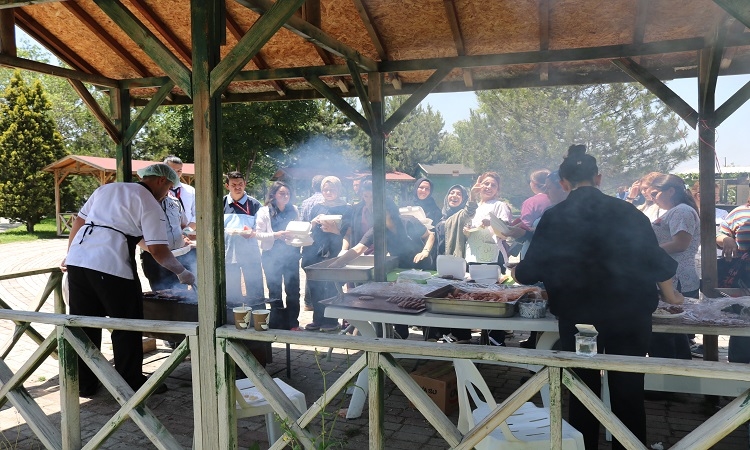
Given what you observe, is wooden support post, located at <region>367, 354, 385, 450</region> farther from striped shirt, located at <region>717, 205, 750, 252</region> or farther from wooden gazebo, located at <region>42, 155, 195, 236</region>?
wooden gazebo, located at <region>42, 155, 195, 236</region>

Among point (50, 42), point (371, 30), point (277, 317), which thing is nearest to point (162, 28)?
point (50, 42)

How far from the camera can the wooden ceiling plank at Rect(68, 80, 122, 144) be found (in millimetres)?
6473

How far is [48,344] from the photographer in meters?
3.32

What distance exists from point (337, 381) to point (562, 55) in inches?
161

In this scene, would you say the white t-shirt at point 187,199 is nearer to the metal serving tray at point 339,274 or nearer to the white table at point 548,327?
the metal serving tray at point 339,274

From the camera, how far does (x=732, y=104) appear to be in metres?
5.08

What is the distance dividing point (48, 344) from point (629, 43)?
5.26m

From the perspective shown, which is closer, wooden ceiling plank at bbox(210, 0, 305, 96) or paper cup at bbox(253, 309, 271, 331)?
wooden ceiling plank at bbox(210, 0, 305, 96)

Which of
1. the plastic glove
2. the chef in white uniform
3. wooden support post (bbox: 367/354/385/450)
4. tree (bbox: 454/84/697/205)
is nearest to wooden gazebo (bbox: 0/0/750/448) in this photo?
the chef in white uniform

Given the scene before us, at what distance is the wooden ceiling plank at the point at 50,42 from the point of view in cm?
573

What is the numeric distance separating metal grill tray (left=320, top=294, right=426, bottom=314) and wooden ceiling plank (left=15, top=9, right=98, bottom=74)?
4.29 m

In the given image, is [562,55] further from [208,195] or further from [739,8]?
[208,195]

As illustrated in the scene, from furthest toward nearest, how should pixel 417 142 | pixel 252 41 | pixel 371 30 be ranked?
pixel 417 142 → pixel 371 30 → pixel 252 41

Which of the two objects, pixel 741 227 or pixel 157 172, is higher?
pixel 157 172
